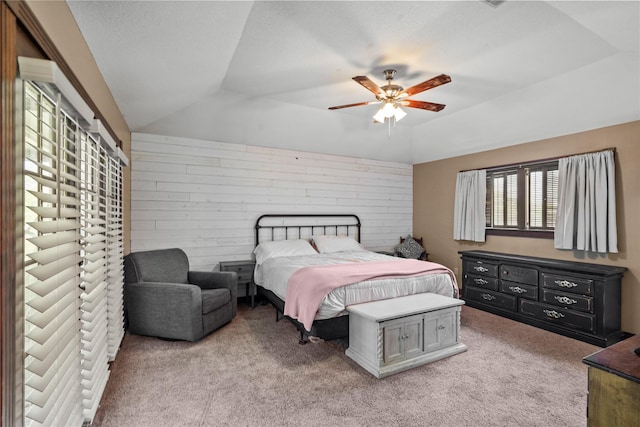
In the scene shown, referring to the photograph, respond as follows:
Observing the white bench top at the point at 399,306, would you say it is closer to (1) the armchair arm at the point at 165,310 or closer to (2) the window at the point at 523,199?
(1) the armchair arm at the point at 165,310

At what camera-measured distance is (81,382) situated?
188cm

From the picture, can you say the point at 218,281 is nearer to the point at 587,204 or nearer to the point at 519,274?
the point at 519,274

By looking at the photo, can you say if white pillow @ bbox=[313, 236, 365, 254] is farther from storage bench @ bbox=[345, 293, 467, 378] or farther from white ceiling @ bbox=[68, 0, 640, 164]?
storage bench @ bbox=[345, 293, 467, 378]

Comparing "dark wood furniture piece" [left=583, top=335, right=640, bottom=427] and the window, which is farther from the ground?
the window

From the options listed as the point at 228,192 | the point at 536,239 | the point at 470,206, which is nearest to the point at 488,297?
the point at 536,239

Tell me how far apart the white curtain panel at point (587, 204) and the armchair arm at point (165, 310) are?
4445 mm

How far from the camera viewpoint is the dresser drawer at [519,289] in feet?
12.8

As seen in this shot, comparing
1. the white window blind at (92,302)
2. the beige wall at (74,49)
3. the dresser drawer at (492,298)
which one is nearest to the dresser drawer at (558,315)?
the dresser drawer at (492,298)

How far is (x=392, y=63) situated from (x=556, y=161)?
273 centimetres

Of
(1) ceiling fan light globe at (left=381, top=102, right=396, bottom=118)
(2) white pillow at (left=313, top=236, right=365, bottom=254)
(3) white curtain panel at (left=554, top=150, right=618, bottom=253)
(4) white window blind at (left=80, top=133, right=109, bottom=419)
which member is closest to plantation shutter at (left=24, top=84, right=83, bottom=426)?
(4) white window blind at (left=80, top=133, right=109, bottom=419)

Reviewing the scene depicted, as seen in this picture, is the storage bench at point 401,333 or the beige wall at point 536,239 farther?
the beige wall at point 536,239

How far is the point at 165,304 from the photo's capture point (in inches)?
130

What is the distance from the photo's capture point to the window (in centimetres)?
428

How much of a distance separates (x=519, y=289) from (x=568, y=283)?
0.56m
